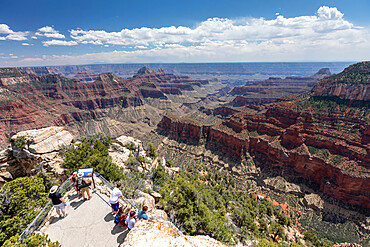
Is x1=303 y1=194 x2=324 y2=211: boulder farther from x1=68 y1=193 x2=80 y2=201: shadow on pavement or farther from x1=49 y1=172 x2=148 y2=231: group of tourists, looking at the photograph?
x1=68 y1=193 x2=80 y2=201: shadow on pavement

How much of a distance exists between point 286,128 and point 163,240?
95.3 meters

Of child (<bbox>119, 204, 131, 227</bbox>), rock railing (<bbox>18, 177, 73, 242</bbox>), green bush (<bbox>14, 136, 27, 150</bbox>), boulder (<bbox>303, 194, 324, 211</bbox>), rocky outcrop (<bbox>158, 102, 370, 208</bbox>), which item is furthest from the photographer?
boulder (<bbox>303, 194, 324, 211</bbox>)

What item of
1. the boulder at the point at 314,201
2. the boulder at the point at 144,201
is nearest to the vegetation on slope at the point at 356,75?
the boulder at the point at 314,201

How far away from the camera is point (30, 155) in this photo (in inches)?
1073

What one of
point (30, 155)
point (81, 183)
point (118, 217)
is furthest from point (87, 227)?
point (30, 155)

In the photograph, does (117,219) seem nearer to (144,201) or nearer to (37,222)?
(144,201)

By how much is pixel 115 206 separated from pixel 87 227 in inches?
107

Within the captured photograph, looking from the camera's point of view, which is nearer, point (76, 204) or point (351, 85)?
A: point (76, 204)

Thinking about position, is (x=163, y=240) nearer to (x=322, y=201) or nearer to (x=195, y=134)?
(x=322, y=201)

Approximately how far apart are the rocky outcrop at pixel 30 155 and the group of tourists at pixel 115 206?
1223 cm

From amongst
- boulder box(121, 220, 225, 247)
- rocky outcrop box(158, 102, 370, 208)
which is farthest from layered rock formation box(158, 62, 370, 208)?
boulder box(121, 220, 225, 247)

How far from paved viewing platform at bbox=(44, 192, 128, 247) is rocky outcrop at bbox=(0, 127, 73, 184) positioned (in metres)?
13.7

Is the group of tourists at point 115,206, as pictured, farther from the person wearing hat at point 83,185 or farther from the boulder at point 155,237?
the boulder at point 155,237

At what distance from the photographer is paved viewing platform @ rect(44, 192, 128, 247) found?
12.7 m
